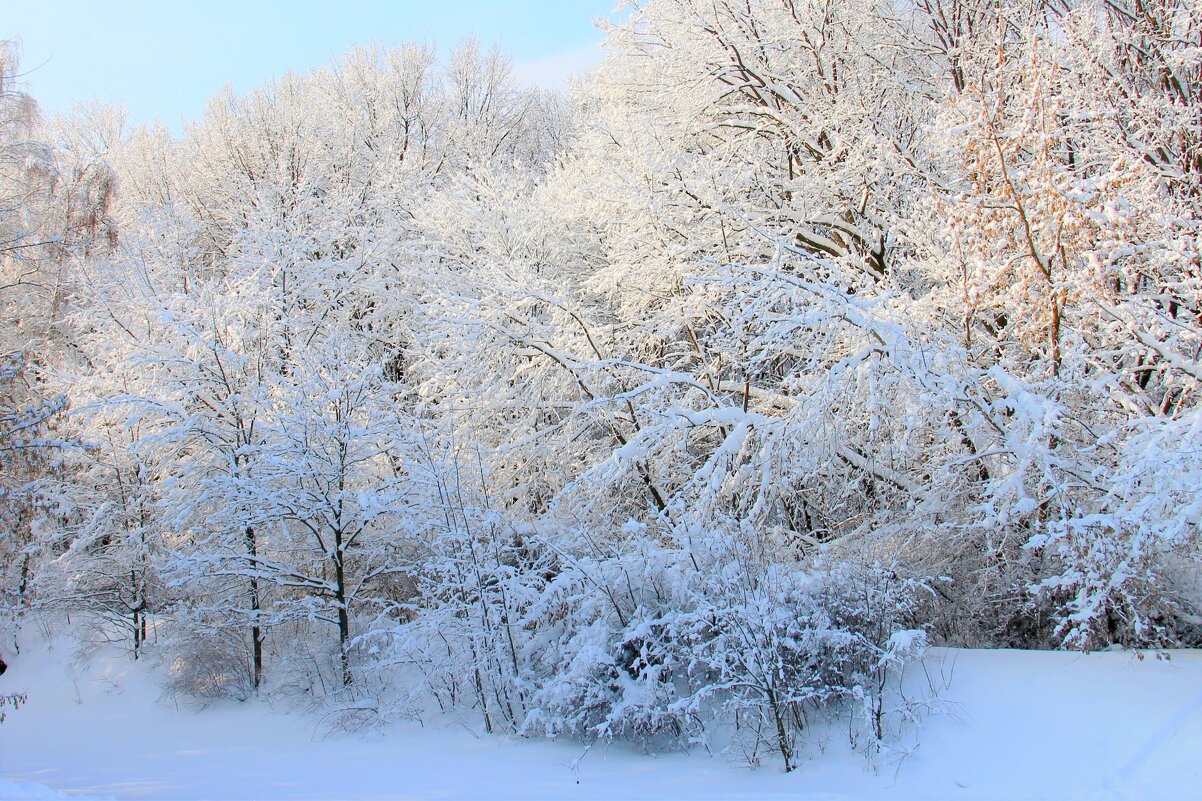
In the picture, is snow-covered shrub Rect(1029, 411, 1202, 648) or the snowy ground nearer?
the snowy ground

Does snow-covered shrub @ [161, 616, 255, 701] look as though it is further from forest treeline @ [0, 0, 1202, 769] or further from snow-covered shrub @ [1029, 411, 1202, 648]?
snow-covered shrub @ [1029, 411, 1202, 648]

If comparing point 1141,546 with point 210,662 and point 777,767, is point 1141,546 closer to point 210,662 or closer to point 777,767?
point 777,767

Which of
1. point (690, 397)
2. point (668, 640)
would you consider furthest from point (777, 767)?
point (690, 397)

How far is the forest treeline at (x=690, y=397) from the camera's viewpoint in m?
6.54

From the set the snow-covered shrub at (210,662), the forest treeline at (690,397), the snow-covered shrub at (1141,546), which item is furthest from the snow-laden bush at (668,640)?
the snow-covered shrub at (210,662)

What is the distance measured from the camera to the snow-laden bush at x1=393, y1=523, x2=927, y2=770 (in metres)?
6.04

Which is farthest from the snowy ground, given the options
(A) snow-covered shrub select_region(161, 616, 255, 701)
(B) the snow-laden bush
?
(A) snow-covered shrub select_region(161, 616, 255, 701)

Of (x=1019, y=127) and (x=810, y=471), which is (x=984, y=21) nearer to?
(x=1019, y=127)

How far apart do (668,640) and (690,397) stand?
3.68 metres

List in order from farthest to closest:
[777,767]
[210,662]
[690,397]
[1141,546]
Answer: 1. [210,662]
2. [690,397]
3. [777,767]
4. [1141,546]

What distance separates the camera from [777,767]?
5797 mm

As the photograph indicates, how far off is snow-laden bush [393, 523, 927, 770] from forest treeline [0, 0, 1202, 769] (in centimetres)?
5

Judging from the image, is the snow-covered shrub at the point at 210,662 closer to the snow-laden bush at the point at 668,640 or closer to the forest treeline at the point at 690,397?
the forest treeline at the point at 690,397

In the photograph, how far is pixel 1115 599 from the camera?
6.08 meters
